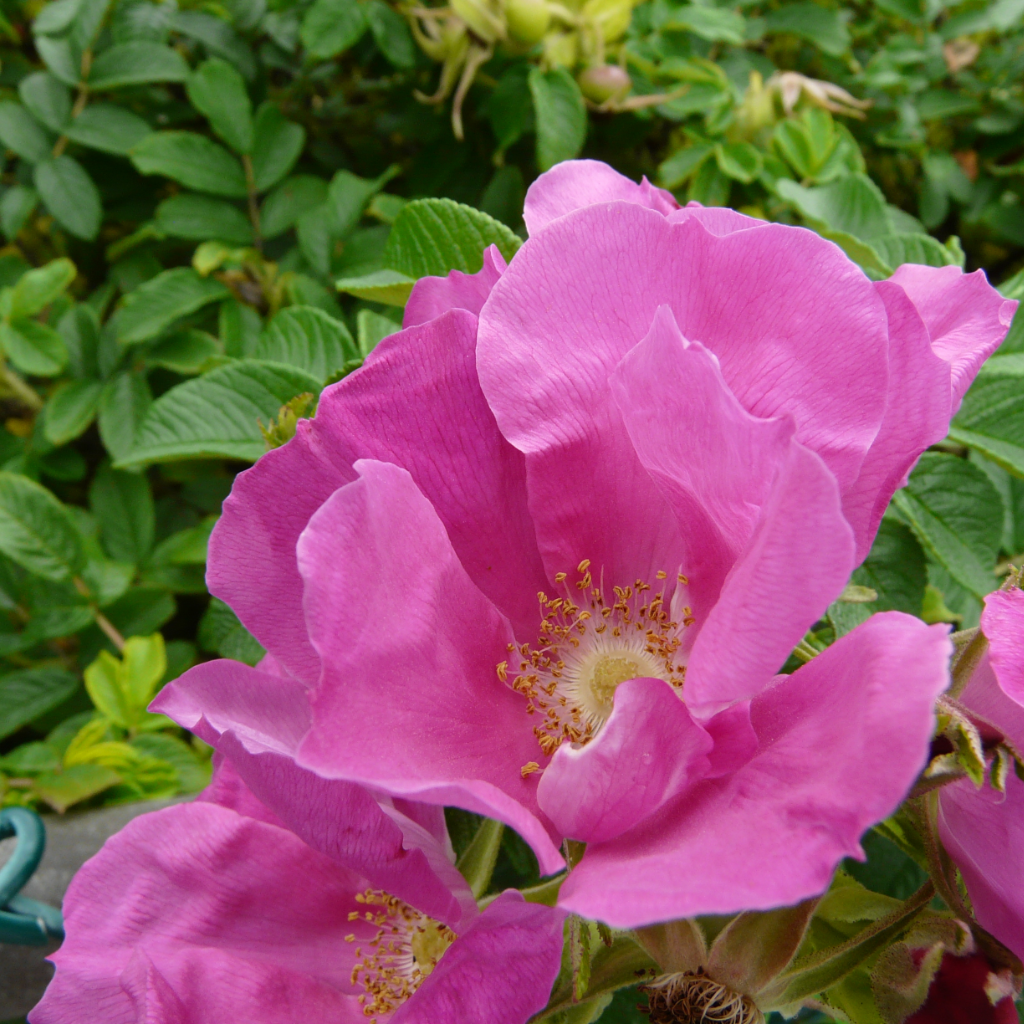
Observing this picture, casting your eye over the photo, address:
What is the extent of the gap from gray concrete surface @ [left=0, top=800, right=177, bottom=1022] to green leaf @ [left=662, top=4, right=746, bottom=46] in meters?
1.11

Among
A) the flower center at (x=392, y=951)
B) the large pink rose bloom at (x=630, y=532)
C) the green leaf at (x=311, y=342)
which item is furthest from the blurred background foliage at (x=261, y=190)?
the large pink rose bloom at (x=630, y=532)

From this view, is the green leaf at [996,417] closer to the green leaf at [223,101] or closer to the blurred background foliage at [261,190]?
the blurred background foliage at [261,190]

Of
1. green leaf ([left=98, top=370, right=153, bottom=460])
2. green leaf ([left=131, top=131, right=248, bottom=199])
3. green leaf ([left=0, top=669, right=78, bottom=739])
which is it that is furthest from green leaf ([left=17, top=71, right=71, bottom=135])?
green leaf ([left=0, top=669, right=78, bottom=739])

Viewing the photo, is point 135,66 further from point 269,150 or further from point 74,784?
point 74,784

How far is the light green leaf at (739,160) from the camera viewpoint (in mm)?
1046

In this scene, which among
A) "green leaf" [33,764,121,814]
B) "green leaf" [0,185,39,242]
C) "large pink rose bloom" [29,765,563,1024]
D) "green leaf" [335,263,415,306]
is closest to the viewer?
"large pink rose bloom" [29,765,563,1024]

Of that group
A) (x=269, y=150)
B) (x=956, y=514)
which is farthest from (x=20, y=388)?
(x=956, y=514)

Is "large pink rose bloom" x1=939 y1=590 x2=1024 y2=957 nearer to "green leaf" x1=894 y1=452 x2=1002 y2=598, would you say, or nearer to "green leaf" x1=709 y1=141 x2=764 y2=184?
"green leaf" x1=894 y1=452 x2=1002 y2=598

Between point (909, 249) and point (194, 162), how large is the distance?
880mm

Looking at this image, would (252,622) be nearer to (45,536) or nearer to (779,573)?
(779,573)

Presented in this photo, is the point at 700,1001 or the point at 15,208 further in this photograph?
the point at 15,208

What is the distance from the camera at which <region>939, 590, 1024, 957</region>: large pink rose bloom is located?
38cm

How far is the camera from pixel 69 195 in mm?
1218

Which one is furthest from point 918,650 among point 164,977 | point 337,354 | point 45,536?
point 45,536
